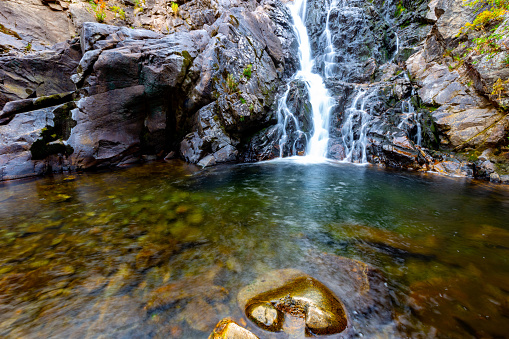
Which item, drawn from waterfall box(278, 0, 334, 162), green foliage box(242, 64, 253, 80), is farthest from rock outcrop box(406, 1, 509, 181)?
green foliage box(242, 64, 253, 80)

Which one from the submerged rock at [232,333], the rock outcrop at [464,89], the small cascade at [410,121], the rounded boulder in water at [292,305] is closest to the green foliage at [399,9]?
the rock outcrop at [464,89]

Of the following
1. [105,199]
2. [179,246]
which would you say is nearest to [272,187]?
[179,246]

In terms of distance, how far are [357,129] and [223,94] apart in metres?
8.00

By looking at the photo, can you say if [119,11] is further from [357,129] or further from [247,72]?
[357,129]

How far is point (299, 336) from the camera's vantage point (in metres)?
1.92

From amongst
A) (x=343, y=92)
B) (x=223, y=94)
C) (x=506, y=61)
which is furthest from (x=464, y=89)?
(x=223, y=94)

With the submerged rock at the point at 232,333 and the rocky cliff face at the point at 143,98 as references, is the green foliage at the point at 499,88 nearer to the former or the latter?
the rocky cliff face at the point at 143,98

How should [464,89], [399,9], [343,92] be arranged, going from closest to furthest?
[464,89], [343,92], [399,9]

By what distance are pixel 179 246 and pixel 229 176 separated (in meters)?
5.17

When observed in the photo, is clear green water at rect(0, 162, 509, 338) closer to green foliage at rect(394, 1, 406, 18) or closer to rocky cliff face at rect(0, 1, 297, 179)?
rocky cliff face at rect(0, 1, 297, 179)

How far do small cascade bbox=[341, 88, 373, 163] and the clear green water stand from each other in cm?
429

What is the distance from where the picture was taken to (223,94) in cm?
1111

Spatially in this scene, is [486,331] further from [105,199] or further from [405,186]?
[105,199]

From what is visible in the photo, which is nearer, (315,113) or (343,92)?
(315,113)
